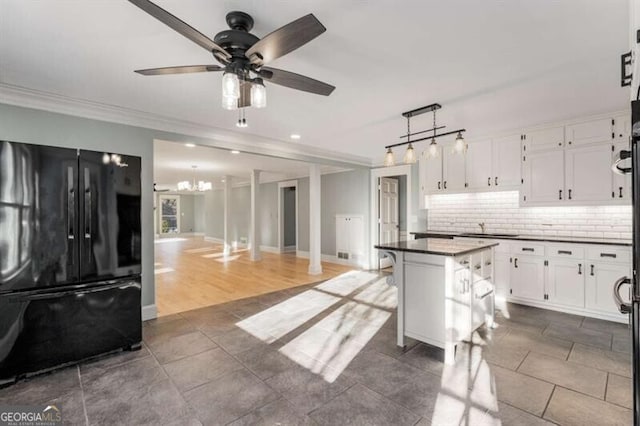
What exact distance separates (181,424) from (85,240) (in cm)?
179

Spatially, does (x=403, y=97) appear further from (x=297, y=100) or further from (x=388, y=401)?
(x=388, y=401)

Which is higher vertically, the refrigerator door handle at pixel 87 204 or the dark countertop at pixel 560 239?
the refrigerator door handle at pixel 87 204

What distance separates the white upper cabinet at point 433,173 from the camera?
16.8ft

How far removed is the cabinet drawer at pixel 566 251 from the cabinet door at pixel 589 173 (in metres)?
0.62

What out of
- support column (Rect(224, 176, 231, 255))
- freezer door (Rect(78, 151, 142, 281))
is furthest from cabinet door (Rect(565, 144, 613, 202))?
support column (Rect(224, 176, 231, 255))

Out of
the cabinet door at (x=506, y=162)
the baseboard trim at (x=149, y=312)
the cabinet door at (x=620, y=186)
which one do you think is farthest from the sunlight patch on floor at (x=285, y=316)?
the cabinet door at (x=620, y=186)

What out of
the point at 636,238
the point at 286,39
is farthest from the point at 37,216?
the point at 636,238

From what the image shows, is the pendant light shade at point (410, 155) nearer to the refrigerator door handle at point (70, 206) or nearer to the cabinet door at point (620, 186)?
the cabinet door at point (620, 186)

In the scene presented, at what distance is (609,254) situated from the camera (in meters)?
3.42

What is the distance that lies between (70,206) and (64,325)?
101cm

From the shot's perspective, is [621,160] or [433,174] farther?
[433,174]

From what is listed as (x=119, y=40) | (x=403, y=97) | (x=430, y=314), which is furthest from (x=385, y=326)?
(x=119, y=40)

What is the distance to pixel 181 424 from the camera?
1866 mm

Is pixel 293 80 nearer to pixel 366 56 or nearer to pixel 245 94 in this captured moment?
pixel 245 94
